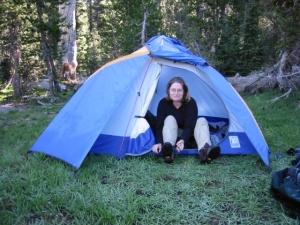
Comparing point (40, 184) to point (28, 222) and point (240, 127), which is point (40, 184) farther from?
point (240, 127)

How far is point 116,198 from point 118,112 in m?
1.42

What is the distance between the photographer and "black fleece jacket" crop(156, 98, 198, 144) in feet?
12.4

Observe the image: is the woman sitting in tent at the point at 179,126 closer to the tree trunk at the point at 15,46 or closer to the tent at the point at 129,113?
the tent at the point at 129,113

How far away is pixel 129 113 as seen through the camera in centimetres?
384

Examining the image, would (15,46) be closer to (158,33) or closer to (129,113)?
(158,33)

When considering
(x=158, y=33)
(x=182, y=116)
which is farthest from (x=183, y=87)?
(x=158, y=33)

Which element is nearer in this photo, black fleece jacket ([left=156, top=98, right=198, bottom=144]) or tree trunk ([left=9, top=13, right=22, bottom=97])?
black fleece jacket ([left=156, top=98, right=198, bottom=144])

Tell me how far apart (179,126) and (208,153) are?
2.25 ft

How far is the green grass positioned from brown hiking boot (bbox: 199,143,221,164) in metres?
0.11

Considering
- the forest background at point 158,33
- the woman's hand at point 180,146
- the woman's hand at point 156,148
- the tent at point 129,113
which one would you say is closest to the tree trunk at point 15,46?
the forest background at point 158,33

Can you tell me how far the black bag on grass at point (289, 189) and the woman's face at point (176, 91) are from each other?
169 centimetres

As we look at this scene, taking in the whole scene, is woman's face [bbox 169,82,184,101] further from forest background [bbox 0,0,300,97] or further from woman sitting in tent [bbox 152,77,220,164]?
forest background [bbox 0,0,300,97]

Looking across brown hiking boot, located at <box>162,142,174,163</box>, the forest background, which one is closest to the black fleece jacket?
brown hiking boot, located at <box>162,142,174,163</box>

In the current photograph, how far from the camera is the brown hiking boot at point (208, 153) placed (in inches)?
137
